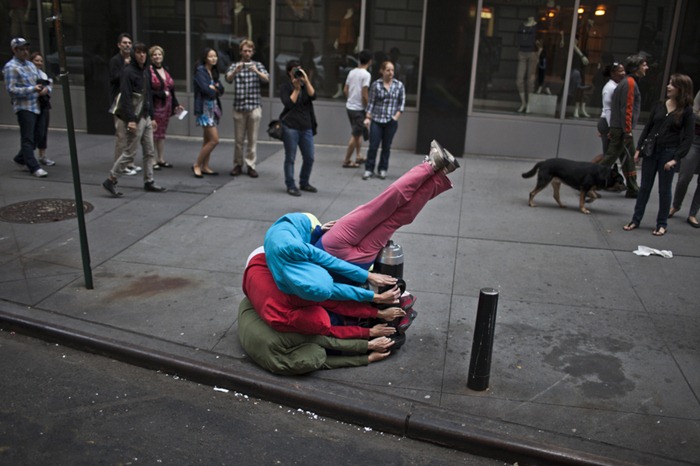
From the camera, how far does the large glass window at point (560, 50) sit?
40.3 feet

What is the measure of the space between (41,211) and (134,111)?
1755mm

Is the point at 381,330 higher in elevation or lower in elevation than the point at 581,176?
lower

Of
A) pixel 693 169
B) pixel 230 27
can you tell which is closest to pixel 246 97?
pixel 230 27

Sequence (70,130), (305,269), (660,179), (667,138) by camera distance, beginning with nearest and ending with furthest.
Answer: (305,269)
(70,130)
(667,138)
(660,179)

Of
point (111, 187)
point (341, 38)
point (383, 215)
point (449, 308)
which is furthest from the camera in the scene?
point (341, 38)

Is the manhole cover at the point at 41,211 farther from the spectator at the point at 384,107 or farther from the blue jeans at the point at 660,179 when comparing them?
the blue jeans at the point at 660,179

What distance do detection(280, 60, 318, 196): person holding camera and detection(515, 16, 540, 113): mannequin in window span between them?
510 centimetres

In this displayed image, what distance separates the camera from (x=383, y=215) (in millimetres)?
4984

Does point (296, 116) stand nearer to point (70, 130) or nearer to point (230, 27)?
point (70, 130)

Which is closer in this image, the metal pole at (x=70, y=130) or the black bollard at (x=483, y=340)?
the black bollard at (x=483, y=340)

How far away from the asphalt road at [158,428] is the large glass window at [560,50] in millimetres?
9589

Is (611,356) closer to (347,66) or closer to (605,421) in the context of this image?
(605,421)

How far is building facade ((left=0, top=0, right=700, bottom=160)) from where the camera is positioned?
12.3 meters

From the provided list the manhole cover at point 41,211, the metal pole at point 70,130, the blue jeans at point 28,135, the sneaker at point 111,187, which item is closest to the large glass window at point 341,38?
the blue jeans at point 28,135
